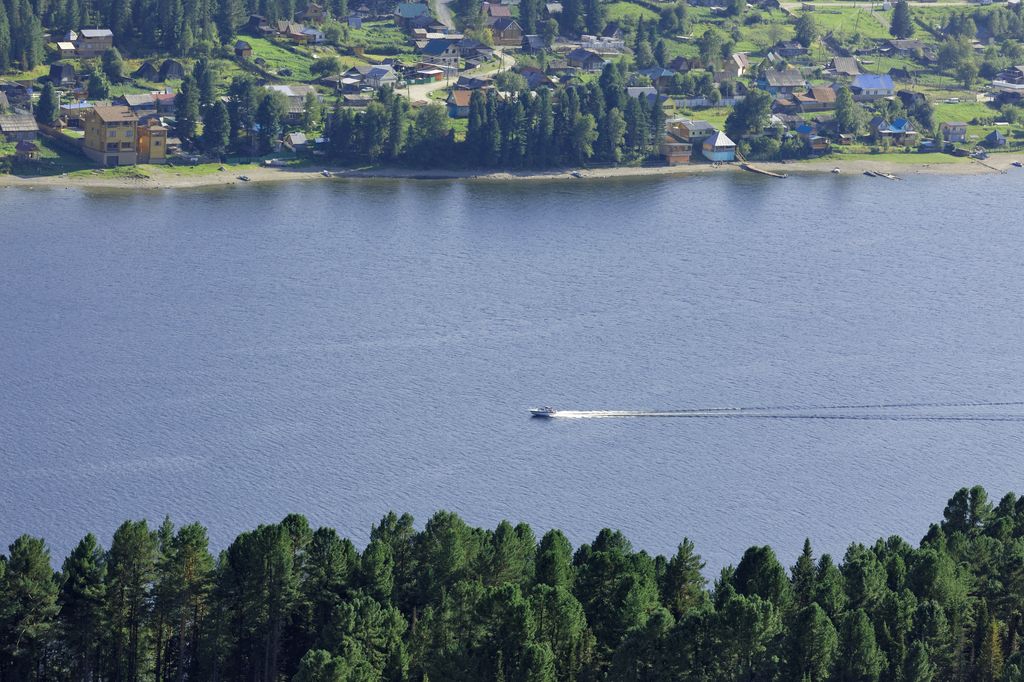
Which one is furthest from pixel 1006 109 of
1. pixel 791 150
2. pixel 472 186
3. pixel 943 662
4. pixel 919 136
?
pixel 943 662

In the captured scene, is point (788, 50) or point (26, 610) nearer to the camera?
point (26, 610)

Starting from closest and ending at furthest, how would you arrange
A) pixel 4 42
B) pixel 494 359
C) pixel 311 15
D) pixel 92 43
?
pixel 494 359 < pixel 4 42 < pixel 92 43 < pixel 311 15

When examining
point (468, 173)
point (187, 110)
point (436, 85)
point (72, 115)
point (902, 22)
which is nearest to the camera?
point (187, 110)

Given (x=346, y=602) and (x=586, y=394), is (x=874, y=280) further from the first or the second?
(x=346, y=602)

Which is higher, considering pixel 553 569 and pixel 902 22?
pixel 902 22

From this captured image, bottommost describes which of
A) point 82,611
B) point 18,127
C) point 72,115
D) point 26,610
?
point 18,127

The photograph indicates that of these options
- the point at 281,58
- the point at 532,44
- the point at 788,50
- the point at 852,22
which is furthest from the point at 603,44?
the point at 281,58

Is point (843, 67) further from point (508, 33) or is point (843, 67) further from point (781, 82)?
point (508, 33)

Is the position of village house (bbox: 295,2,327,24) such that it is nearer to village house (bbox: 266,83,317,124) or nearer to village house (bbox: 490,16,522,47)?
village house (bbox: 490,16,522,47)
